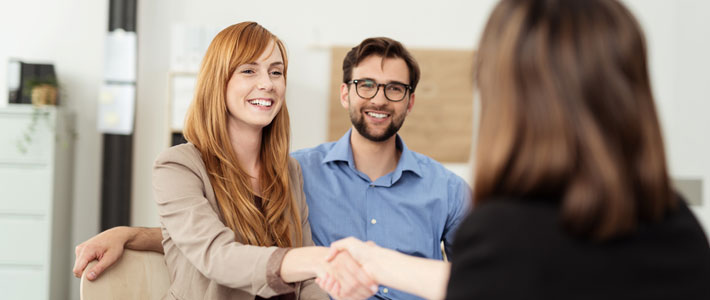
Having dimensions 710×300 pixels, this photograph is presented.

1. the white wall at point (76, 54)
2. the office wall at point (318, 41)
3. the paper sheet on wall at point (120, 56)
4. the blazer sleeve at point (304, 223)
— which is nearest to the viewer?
the blazer sleeve at point (304, 223)

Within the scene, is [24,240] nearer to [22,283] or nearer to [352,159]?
[22,283]

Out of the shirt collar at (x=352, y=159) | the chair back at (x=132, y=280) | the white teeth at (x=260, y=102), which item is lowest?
the chair back at (x=132, y=280)

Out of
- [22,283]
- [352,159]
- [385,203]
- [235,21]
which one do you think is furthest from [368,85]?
[22,283]

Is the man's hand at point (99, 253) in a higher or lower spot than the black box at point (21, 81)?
lower

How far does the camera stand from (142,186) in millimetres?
4824

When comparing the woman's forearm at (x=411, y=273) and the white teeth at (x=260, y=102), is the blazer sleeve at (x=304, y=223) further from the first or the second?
the woman's forearm at (x=411, y=273)

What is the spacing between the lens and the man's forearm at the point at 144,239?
1833mm

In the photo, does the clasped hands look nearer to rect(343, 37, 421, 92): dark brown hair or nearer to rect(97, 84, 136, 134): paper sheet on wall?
rect(343, 37, 421, 92): dark brown hair

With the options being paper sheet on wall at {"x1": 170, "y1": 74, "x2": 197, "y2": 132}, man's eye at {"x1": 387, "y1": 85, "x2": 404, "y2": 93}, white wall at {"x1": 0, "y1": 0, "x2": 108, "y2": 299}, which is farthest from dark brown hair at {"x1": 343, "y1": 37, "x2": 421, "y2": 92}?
white wall at {"x1": 0, "y1": 0, "x2": 108, "y2": 299}

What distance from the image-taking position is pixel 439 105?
16.1 ft

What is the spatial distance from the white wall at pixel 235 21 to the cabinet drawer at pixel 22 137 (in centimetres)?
64

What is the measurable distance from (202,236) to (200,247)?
3 centimetres

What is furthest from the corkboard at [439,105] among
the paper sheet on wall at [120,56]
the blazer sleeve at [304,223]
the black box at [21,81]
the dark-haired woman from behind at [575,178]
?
the dark-haired woman from behind at [575,178]

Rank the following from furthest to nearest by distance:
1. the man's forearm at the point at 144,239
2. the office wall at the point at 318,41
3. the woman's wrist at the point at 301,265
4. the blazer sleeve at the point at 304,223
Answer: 1. the office wall at the point at 318,41
2. the blazer sleeve at the point at 304,223
3. the man's forearm at the point at 144,239
4. the woman's wrist at the point at 301,265
